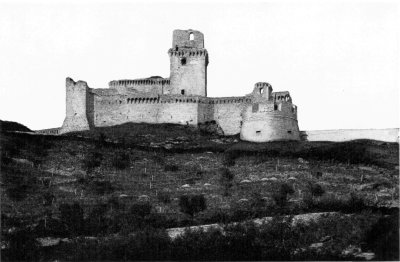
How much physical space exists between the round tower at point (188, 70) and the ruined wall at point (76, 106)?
10894 mm

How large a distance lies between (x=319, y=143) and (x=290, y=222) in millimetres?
28246

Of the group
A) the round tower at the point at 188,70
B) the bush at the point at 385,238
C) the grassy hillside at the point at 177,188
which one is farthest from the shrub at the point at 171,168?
the round tower at the point at 188,70

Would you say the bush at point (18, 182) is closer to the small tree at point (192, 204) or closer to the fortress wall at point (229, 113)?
the small tree at point (192, 204)

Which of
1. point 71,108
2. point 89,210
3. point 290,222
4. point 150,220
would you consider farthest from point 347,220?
point 71,108

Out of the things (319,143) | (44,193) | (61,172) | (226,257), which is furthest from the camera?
(319,143)

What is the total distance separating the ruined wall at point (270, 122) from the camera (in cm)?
6531

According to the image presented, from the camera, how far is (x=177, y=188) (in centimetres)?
4591

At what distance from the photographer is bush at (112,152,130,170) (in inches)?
2019

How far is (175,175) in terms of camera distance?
4988cm

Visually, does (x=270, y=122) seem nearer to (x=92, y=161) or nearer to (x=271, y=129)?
(x=271, y=129)

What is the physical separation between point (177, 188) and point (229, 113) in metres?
30.9

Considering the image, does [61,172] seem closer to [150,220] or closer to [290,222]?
[150,220]

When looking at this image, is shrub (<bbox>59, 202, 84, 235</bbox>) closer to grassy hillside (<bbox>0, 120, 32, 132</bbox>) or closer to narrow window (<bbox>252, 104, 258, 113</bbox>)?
narrow window (<bbox>252, 104, 258, 113</bbox>)

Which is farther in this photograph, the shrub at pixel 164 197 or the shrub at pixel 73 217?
the shrub at pixel 164 197
